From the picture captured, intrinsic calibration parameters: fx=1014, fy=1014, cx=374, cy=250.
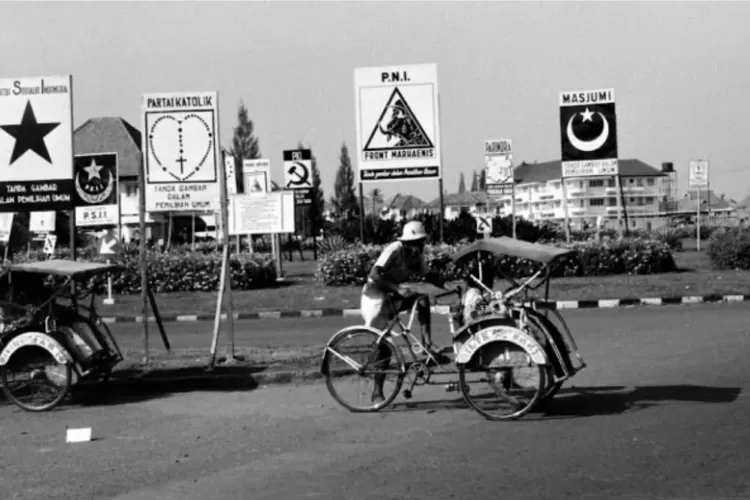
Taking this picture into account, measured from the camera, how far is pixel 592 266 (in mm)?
28359

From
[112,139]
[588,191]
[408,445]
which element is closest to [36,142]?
[408,445]

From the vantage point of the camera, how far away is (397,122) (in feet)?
83.3

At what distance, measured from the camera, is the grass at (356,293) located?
76.4 feet

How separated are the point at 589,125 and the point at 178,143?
640 inches

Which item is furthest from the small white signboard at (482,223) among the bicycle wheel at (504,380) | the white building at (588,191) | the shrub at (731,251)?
the white building at (588,191)

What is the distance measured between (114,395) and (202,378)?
40.7 inches

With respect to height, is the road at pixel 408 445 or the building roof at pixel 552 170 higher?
the building roof at pixel 552 170

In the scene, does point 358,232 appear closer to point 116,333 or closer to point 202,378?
point 116,333

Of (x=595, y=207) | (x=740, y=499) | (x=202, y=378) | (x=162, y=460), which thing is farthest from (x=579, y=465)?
(x=595, y=207)

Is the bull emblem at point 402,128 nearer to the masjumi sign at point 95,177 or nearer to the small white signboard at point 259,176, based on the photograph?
the masjumi sign at point 95,177

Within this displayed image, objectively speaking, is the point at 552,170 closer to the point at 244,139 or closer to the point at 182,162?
the point at 244,139

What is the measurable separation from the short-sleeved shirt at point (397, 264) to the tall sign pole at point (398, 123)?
1484 centimetres

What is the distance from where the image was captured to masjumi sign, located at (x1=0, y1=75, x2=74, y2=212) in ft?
43.0

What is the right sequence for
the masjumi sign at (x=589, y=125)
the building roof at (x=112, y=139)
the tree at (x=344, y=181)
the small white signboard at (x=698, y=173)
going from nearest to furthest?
the masjumi sign at (x=589, y=125)
the small white signboard at (x=698, y=173)
the building roof at (x=112, y=139)
the tree at (x=344, y=181)
